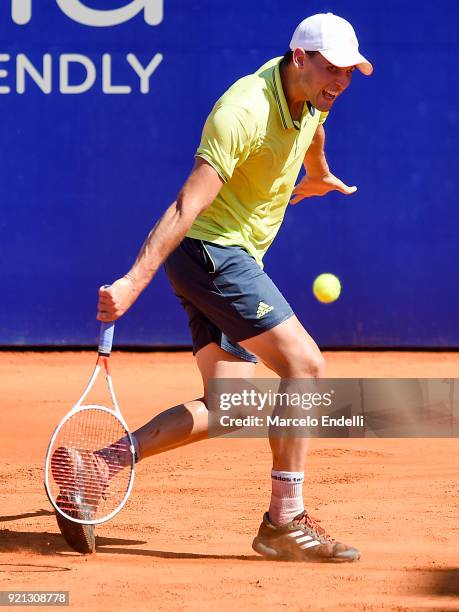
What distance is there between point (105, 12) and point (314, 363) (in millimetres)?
4924

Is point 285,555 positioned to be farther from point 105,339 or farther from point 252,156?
point 252,156

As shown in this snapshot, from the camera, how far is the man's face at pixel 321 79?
11.8 feet

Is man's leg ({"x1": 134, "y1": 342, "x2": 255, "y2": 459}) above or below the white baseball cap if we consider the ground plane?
below

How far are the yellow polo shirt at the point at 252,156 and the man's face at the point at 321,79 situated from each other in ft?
0.28

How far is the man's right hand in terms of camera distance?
10.8 feet

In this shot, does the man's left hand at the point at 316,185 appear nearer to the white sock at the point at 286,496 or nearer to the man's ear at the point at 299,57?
the man's ear at the point at 299,57

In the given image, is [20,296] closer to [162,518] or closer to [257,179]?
[162,518]

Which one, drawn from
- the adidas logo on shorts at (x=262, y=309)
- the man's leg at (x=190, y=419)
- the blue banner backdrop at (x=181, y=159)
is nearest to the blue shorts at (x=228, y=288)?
the adidas logo on shorts at (x=262, y=309)

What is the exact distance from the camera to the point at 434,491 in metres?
4.56

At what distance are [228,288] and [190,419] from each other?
43 cm

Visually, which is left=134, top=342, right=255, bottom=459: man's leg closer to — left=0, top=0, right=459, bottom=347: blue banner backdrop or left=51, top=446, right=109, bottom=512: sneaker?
left=51, top=446, right=109, bottom=512: sneaker

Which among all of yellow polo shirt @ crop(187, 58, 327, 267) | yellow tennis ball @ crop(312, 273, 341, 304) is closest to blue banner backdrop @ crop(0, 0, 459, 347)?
yellow tennis ball @ crop(312, 273, 341, 304)

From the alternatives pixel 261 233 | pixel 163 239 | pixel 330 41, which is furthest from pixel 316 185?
pixel 163 239

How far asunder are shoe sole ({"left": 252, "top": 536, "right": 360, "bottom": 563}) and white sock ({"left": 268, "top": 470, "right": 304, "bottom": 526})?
0.25 ft
